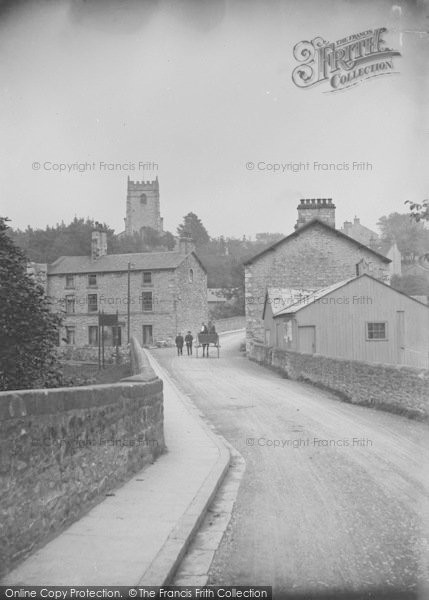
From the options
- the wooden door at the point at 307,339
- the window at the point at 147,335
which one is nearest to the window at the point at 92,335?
the window at the point at 147,335

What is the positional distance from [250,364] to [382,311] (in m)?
7.45

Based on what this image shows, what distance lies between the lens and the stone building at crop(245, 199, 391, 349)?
3331 cm

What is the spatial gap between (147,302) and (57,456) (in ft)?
148

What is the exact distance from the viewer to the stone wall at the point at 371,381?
503 inches

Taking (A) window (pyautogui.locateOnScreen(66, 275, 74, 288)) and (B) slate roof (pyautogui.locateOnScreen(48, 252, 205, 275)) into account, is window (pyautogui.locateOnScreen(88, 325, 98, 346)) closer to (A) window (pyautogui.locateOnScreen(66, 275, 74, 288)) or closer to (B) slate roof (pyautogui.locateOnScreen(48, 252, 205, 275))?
(A) window (pyautogui.locateOnScreen(66, 275, 74, 288))

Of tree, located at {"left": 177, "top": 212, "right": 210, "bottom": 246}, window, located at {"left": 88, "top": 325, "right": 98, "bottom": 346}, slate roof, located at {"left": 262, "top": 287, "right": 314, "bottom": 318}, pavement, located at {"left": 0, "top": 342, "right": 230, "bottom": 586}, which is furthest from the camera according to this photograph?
window, located at {"left": 88, "top": 325, "right": 98, "bottom": 346}

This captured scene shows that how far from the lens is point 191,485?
7.27m

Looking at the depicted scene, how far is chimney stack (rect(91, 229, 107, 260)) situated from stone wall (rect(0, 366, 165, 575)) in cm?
4152

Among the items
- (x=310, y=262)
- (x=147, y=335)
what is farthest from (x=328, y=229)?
(x=147, y=335)

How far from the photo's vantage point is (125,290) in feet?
165

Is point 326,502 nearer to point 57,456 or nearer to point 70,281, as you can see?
point 57,456

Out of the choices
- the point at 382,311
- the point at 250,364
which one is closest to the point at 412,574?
the point at 382,311

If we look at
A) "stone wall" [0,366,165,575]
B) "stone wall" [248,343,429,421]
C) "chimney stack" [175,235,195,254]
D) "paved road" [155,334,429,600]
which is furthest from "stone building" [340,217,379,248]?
"stone wall" [0,366,165,575]

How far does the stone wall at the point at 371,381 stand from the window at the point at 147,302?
28.9 meters
